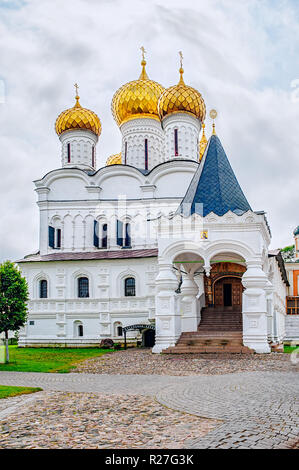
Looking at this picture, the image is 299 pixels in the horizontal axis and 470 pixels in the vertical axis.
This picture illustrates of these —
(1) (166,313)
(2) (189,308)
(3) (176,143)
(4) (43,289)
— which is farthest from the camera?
(3) (176,143)

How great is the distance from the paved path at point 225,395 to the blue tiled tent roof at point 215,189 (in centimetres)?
771

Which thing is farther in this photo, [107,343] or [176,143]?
[176,143]

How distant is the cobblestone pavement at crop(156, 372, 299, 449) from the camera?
4875mm

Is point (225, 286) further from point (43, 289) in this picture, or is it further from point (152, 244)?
point (43, 289)

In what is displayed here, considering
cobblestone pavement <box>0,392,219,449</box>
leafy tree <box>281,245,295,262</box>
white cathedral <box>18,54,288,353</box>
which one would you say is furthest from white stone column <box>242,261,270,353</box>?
leafy tree <box>281,245,295,262</box>

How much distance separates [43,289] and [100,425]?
18.5 metres

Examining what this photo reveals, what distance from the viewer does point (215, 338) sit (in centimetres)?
1623

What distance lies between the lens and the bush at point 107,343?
21173mm

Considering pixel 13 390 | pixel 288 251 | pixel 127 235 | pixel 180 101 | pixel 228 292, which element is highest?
pixel 180 101

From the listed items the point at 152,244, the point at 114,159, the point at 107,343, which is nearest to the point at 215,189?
the point at 152,244

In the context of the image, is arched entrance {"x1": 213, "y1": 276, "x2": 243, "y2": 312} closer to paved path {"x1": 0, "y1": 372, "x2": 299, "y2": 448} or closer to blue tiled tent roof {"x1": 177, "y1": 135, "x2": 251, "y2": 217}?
blue tiled tent roof {"x1": 177, "y1": 135, "x2": 251, "y2": 217}

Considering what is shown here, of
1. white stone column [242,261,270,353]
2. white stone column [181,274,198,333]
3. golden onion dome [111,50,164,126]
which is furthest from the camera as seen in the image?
golden onion dome [111,50,164,126]

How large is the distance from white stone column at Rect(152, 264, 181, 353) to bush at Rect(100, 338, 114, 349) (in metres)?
5.60

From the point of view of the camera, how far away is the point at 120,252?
2381 cm
